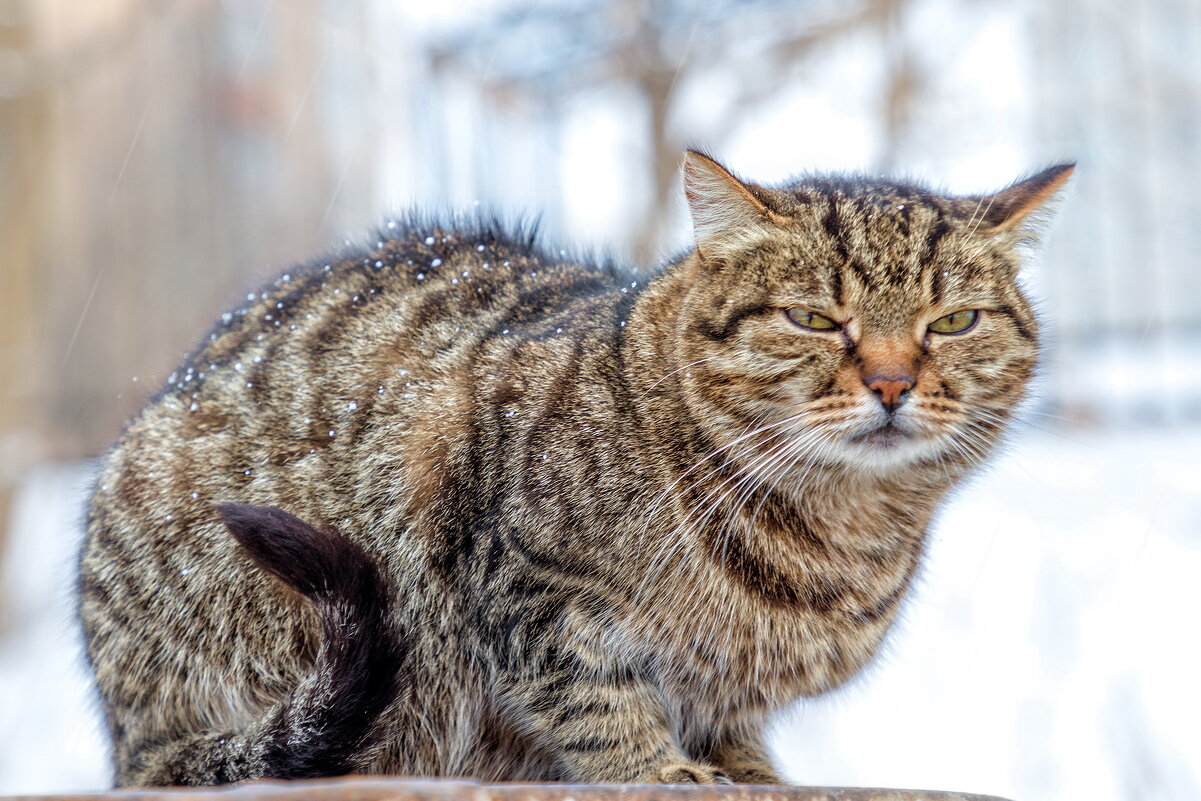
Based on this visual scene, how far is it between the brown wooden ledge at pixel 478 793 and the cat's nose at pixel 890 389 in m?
0.57

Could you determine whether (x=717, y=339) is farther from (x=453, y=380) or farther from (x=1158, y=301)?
(x=1158, y=301)

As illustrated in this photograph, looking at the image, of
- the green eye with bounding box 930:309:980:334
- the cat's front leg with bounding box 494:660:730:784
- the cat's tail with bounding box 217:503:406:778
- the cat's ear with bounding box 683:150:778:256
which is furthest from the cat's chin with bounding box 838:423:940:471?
the cat's tail with bounding box 217:503:406:778

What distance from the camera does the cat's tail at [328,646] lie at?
1618 mm

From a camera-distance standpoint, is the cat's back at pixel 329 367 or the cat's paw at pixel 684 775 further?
the cat's back at pixel 329 367

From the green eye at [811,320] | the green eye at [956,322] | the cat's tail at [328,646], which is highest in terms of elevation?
the green eye at [811,320]

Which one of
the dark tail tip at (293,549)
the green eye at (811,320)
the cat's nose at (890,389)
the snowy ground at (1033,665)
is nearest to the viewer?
the dark tail tip at (293,549)

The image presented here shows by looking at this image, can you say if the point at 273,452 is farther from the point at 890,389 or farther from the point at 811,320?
the point at 890,389

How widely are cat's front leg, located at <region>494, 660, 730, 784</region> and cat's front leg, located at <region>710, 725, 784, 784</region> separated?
0.20m

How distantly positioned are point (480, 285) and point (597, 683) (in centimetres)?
88

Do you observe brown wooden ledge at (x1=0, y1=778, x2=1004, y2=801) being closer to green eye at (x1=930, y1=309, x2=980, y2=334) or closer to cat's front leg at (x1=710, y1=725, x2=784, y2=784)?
cat's front leg at (x1=710, y1=725, x2=784, y2=784)

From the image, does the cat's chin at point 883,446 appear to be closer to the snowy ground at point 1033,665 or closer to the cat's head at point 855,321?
the cat's head at point 855,321

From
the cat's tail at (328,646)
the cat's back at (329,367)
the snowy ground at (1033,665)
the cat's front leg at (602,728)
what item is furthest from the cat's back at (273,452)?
the snowy ground at (1033,665)

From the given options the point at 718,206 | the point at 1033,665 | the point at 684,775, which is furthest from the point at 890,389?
the point at 1033,665

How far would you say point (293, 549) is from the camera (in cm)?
161
